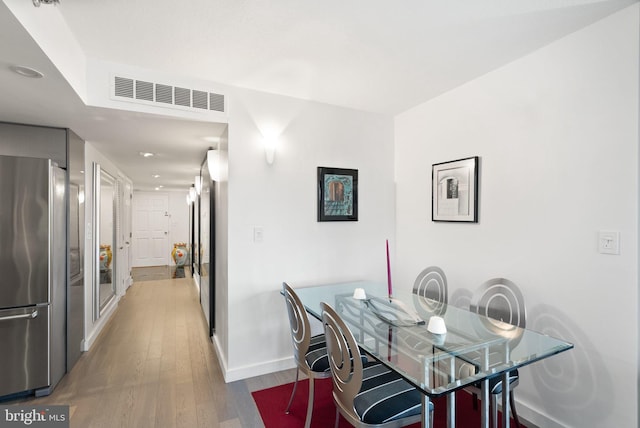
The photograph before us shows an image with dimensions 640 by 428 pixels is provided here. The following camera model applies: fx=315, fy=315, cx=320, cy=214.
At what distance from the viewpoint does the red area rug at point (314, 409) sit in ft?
6.77

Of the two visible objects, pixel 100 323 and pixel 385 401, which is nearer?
pixel 385 401

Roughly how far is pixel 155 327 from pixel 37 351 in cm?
150

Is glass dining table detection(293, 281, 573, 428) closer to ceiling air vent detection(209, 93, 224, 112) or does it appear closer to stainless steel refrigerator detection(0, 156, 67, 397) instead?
ceiling air vent detection(209, 93, 224, 112)

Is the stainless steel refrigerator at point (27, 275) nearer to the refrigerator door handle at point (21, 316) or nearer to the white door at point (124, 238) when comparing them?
the refrigerator door handle at point (21, 316)

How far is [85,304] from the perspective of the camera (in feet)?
10.4

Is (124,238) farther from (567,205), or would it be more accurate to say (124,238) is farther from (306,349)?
(567,205)

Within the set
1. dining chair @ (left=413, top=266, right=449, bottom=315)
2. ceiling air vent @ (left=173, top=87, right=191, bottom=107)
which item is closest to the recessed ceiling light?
ceiling air vent @ (left=173, top=87, right=191, bottom=107)

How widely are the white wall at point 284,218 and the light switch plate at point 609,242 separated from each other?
178 centimetres

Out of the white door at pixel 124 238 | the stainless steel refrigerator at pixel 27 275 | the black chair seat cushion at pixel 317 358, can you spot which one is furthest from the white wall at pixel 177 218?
the black chair seat cushion at pixel 317 358

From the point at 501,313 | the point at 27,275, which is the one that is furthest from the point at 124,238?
the point at 501,313

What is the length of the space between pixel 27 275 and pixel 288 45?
2.49 m

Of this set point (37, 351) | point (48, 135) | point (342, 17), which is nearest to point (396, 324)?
point (342, 17)

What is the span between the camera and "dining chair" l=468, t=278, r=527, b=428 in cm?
171

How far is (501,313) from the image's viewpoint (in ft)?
6.59
